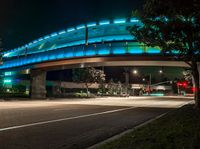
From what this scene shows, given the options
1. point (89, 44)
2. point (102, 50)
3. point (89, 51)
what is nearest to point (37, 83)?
point (89, 44)

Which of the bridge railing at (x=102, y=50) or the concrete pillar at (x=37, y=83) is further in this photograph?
the concrete pillar at (x=37, y=83)

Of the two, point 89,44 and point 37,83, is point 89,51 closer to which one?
point 89,44

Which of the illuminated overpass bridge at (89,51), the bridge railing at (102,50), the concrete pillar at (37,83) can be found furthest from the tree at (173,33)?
the concrete pillar at (37,83)

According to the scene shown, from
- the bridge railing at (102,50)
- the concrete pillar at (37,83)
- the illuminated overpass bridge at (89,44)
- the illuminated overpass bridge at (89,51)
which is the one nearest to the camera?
the bridge railing at (102,50)

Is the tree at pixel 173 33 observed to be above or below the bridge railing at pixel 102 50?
below

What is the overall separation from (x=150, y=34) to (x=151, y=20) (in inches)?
47.9

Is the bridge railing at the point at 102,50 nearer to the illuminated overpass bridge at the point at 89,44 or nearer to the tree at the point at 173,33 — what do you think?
the illuminated overpass bridge at the point at 89,44

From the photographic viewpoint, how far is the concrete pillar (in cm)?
5211

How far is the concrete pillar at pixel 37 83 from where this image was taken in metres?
52.1

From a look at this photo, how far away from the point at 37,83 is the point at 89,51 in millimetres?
19689

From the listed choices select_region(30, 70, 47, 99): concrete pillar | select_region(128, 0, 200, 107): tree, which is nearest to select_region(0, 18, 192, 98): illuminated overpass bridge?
select_region(30, 70, 47, 99): concrete pillar

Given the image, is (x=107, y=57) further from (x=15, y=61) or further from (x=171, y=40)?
(x=15, y=61)

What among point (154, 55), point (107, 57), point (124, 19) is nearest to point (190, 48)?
point (154, 55)

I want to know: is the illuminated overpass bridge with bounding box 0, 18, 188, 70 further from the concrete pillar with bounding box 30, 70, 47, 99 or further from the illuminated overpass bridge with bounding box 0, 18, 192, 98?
the concrete pillar with bounding box 30, 70, 47, 99
